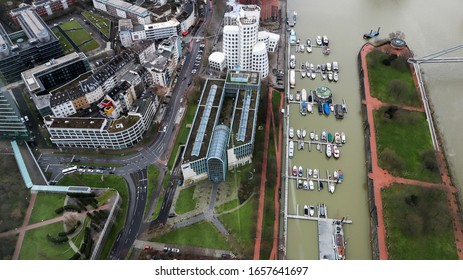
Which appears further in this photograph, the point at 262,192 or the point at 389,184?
the point at 389,184

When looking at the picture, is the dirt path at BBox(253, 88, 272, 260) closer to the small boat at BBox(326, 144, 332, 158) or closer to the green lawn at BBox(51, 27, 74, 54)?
the small boat at BBox(326, 144, 332, 158)

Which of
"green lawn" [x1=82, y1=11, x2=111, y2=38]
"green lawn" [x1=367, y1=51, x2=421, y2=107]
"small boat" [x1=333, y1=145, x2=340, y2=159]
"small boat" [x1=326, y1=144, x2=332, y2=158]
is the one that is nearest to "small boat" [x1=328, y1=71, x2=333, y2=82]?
"green lawn" [x1=367, y1=51, x2=421, y2=107]

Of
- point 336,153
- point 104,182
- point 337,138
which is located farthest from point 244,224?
point 337,138

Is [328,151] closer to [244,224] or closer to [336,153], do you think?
[336,153]

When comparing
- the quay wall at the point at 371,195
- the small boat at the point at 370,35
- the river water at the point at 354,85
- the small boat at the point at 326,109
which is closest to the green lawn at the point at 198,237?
the river water at the point at 354,85

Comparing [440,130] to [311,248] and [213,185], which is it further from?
[213,185]

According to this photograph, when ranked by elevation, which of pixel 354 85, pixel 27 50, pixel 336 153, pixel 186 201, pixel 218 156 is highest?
pixel 354 85

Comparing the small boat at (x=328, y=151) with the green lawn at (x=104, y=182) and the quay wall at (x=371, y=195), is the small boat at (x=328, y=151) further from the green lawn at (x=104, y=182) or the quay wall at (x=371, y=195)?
the green lawn at (x=104, y=182)
